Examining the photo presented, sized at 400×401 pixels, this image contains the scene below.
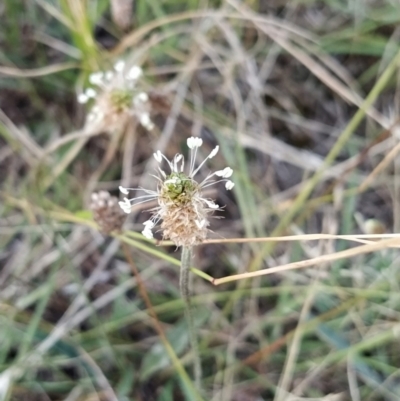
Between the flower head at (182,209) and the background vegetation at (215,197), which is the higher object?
the background vegetation at (215,197)

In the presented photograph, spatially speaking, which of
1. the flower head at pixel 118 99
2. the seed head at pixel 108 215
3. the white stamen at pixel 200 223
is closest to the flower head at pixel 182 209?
the white stamen at pixel 200 223

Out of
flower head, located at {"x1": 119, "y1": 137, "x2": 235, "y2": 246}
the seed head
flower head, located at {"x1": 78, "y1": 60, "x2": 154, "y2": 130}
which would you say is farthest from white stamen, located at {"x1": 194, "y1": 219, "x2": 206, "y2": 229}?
flower head, located at {"x1": 78, "y1": 60, "x2": 154, "y2": 130}

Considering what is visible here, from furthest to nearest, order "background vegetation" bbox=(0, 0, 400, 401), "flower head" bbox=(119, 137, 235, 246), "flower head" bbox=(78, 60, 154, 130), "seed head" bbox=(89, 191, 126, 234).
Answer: "background vegetation" bbox=(0, 0, 400, 401), "flower head" bbox=(78, 60, 154, 130), "seed head" bbox=(89, 191, 126, 234), "flower head" bbox=(119, 137, 235, 246)

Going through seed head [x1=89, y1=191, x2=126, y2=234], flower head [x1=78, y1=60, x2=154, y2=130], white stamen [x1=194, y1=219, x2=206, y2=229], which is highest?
flower head [x1=78, y1=60, x2=154, y2=130]

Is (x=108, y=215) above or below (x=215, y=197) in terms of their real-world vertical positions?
below

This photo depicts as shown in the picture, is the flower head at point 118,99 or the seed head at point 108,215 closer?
the seed head at point 108,215

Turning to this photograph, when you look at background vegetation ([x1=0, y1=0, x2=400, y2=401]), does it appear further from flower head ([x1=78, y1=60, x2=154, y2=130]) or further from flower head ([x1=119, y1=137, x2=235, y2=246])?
flower head ([x1=119, y1=137, x2=235, y2=246])

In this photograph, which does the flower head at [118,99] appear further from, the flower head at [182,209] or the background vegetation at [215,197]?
the flower head at [182,209]

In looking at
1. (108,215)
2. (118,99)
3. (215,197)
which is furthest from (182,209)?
(215,197)

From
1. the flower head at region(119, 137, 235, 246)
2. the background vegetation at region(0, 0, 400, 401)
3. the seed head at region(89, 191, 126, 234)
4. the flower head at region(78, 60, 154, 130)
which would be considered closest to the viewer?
the flower head at region(119, 137, 235, 246)

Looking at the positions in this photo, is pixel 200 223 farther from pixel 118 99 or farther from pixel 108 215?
pixel 118 99
